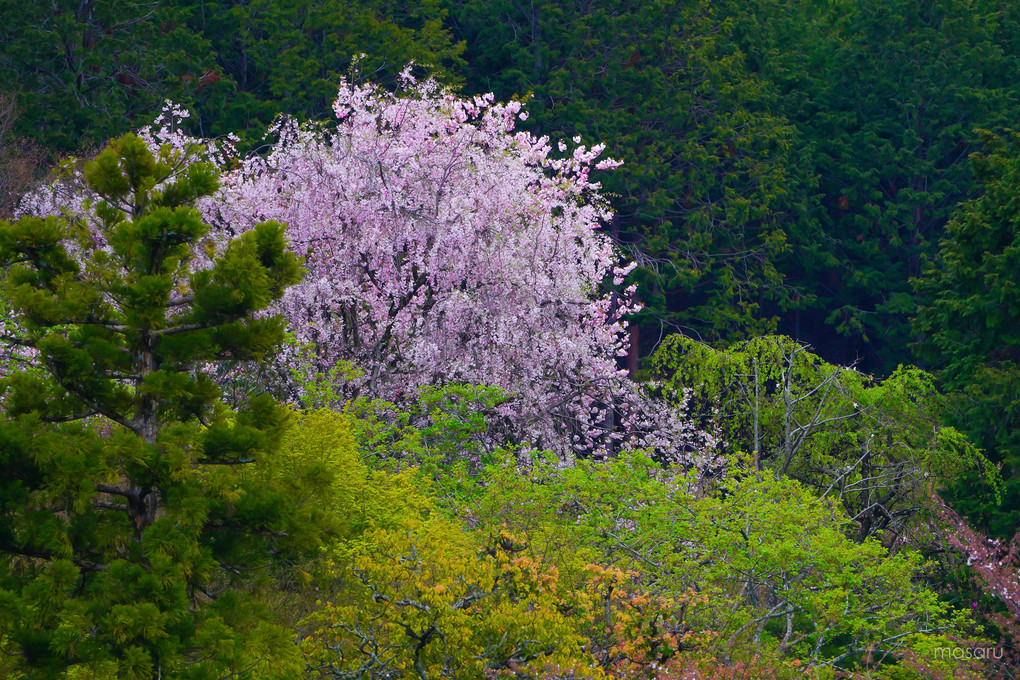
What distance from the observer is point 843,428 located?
66.3 ft

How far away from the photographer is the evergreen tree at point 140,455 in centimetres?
911

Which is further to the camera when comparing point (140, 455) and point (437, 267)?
point (437, 267)

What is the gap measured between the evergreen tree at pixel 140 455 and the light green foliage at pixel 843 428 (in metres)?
10.1

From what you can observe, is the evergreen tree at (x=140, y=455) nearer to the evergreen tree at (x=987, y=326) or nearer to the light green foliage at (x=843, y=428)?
the light green foliage at (x=843, y=428)

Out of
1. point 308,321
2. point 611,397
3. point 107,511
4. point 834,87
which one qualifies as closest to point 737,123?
point 834,87

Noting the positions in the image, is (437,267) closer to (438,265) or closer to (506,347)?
(438,265)

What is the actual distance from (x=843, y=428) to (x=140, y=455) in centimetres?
1379

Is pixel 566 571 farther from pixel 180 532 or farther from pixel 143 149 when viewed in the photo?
pixel 143 149

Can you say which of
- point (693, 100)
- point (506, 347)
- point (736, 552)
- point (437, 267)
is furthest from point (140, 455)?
point (693, 100)

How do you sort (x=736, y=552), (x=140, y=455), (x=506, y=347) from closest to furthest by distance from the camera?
(x=140, y=455), (x=736, y=552), (x=506, y=347)

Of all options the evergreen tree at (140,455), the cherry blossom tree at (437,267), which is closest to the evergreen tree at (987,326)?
the cherry blossom tree at (437,267)

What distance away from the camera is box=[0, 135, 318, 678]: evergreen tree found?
9.11 meters

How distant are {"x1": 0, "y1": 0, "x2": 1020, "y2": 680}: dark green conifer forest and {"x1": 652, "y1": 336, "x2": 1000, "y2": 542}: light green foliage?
0.10 metres

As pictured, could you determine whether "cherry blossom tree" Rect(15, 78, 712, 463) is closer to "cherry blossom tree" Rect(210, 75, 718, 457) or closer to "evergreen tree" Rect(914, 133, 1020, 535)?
"cherry blossom tree" Rect(210, 75, 718, 457)
